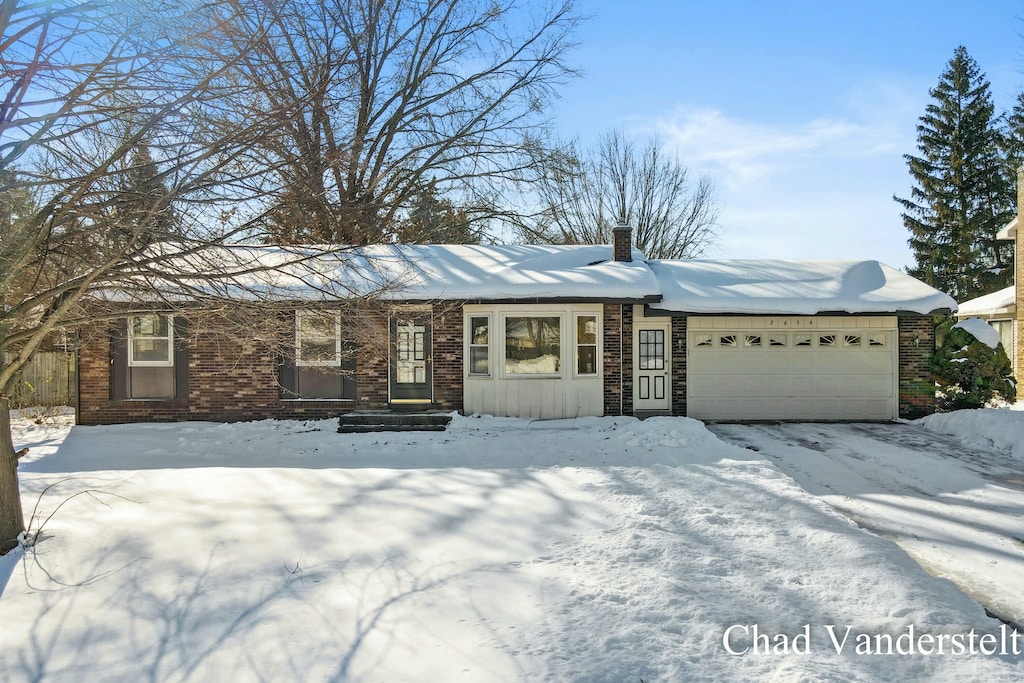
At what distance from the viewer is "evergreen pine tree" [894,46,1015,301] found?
33.2m

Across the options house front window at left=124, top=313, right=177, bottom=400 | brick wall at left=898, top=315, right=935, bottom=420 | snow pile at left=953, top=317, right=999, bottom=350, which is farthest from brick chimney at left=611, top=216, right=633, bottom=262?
house front window at left=124, top=313, right=177, bottom=400

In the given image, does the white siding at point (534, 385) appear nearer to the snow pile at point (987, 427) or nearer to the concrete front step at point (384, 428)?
the concrete front step at point (384, 428)

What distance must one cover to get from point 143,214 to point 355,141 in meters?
2.18

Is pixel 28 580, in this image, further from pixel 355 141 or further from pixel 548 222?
pixel 548 222

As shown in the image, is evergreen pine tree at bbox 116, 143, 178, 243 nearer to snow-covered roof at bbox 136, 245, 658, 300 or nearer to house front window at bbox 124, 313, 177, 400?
snow-covered roof at bbox 136, 245, 658, 300

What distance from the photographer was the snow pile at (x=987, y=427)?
10.6 metres

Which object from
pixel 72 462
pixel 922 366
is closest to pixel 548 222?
pixel 922 366

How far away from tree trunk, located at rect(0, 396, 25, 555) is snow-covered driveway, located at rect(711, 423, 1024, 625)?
784 centimetres

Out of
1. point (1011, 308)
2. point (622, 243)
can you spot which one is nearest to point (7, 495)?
point (622, 243)

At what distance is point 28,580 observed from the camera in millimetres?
5180

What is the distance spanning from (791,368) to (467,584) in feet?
38.0

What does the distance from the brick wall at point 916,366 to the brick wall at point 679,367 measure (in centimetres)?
469

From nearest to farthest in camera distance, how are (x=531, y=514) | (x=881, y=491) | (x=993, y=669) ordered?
(x=993, y=669)
(x=531, y=514)
(x=881, y=491)

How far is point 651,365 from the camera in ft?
47.5
